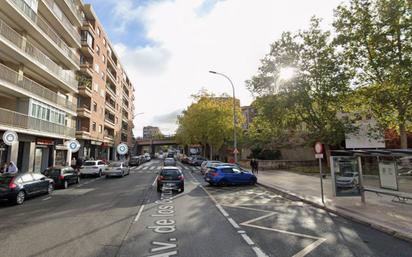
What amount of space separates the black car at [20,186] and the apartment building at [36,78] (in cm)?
421

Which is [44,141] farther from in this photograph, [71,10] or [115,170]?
[71,10]

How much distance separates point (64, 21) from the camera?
91.1 ft

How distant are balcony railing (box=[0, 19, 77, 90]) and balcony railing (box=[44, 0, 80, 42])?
4164 millimetres

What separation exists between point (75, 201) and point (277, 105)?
1990 cm

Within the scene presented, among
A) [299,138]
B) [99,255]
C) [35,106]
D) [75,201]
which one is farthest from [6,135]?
[299,138]

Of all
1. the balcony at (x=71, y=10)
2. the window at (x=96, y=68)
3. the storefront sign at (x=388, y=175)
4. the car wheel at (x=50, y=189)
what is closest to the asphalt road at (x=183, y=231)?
the car wheel at (x=50, y=189)

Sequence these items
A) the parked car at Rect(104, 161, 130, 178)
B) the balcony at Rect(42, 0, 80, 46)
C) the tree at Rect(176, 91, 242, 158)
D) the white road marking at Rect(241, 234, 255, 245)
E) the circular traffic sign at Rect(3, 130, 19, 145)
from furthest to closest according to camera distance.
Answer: the tree at Rect(176, 91, 242, 158) → the balcony at Rect(42, 0, 80, 46) → the parked car at Rect(104, 161, 130, 178) → the circular traffic sign at Rect(3, 130, 19, 145) → the white road marking at Rect(241, 234, 255, 245)

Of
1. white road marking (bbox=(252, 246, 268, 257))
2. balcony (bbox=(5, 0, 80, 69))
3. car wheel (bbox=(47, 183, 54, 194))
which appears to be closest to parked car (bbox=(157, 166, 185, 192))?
car wheel (bbox=(47, 183, 54, 194))

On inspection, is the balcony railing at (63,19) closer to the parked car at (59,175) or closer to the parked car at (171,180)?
the parked car at (59,175)

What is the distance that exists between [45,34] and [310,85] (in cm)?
2462

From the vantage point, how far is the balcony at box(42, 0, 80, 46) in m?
24.7

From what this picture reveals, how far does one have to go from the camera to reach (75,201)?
470 inches

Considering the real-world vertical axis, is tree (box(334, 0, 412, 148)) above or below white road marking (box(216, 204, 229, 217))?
above

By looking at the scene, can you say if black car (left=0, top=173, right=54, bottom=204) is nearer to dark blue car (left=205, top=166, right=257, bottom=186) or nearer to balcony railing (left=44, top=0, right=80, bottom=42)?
dark blue car (left=205, top=166, right=257, bottom=186)
